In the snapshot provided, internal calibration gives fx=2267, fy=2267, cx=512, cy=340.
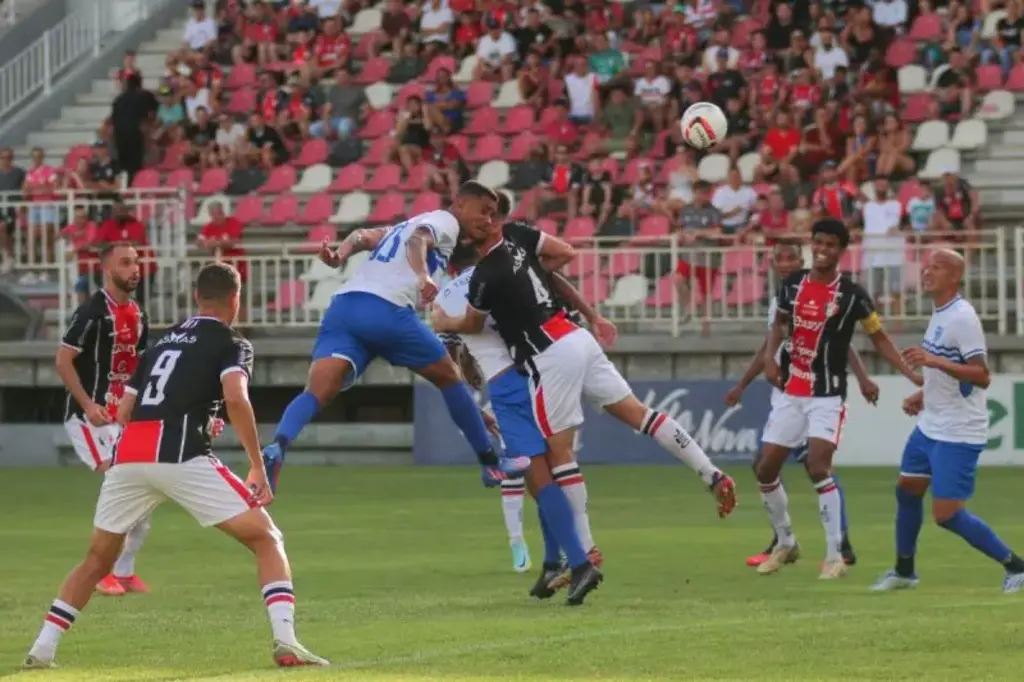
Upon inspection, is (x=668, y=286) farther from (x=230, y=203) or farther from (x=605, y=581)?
(x=605, y=581)

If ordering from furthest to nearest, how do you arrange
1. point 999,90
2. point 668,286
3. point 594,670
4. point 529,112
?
point 529,112, point 999,90, point 668,286, point 594,670

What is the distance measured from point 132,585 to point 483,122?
18162 mm

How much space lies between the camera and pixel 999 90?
2838cm

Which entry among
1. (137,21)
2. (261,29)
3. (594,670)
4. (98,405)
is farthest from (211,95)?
(594,670)

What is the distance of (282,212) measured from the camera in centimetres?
2978

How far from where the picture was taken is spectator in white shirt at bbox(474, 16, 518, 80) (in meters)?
31.2

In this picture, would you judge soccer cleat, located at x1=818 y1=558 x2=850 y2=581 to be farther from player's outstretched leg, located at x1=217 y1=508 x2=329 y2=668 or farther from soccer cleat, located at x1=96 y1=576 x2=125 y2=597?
player's outstretched leg, located at x1=217 y1=508 x2=329 y2=668

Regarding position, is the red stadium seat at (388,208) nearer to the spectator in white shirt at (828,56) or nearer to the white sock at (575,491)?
the spectator in white shirt at (828,56)

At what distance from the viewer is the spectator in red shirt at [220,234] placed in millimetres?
26750

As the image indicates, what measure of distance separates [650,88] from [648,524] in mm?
13372

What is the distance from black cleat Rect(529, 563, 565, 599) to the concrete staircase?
22.1 meters

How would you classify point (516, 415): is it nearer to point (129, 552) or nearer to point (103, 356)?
point (129, 552)

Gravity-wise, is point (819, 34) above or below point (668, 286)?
above

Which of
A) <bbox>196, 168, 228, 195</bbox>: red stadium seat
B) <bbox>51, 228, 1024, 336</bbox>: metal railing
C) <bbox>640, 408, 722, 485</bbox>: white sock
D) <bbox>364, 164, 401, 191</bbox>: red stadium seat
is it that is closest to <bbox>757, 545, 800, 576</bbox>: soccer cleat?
<bbox>640, 408, 722, 485</bbox>: white sock
